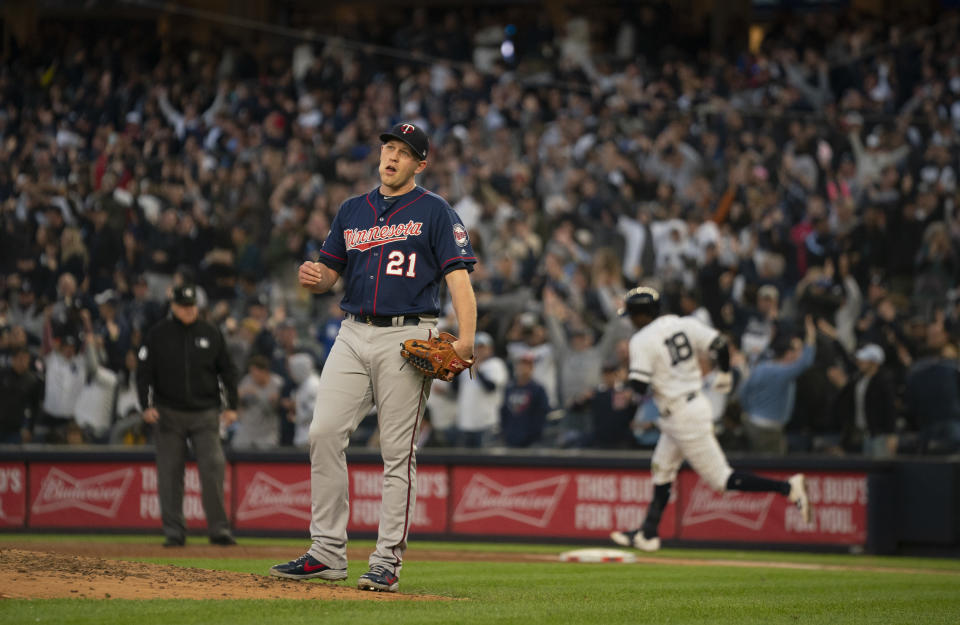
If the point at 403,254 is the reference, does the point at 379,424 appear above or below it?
below

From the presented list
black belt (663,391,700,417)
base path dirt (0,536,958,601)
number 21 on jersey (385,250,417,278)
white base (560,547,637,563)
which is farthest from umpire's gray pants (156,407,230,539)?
number 21 on jersey (385,250,417,278)

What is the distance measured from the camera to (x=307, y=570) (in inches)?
268

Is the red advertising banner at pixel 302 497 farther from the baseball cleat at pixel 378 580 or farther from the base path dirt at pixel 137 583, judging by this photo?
the baseball cleat at pixel 378 580

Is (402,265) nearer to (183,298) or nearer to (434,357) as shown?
(434,357)

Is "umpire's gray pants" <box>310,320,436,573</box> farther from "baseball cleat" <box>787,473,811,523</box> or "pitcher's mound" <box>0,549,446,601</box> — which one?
"baseball cleat" <box>787,473,811,523</box>

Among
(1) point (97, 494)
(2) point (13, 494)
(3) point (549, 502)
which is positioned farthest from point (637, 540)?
(2) point (13, 494)

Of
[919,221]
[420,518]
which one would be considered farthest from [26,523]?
[919,221]

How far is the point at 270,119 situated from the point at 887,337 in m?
11.4

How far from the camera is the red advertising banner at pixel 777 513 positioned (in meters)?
13.2

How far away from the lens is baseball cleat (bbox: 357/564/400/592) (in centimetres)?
666

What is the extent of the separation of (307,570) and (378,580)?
40cm

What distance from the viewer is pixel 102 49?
86.0 feet

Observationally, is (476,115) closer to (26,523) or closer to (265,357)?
(265,357)

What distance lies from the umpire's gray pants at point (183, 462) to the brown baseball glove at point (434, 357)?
500cm
